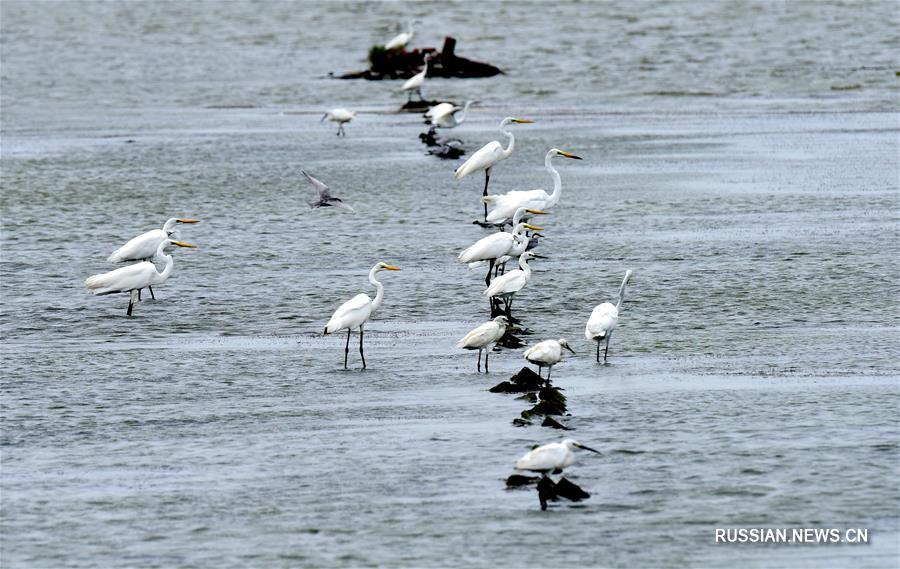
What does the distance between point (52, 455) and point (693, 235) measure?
398 inches

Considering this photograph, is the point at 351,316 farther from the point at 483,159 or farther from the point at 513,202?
the point at 483,159

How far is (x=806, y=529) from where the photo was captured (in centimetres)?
972

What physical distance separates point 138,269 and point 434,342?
11.9 feet

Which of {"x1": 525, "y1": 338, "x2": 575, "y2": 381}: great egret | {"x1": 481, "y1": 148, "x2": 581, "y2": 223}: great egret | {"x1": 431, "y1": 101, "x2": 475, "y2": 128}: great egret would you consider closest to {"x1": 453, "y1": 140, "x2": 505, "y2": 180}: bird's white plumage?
{"x1": 481, "y1": 148, "x2": 581, "y2": 223}: great egret

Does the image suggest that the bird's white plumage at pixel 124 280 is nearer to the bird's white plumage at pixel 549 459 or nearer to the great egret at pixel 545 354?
the great egret at pixel 545 354

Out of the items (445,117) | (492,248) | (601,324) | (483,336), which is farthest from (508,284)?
(445,117)

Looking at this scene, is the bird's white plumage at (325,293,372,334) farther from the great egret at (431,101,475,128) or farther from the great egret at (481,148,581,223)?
the great egret at (431,101,475,128)

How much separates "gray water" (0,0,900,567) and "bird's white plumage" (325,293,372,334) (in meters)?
0.35

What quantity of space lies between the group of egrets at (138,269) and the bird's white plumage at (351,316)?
122 inches

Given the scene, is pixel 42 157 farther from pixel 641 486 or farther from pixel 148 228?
pixel 641 486

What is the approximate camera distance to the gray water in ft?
32.9

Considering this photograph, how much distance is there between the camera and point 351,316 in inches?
559

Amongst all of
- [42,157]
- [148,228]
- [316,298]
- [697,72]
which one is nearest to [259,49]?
[697,72]

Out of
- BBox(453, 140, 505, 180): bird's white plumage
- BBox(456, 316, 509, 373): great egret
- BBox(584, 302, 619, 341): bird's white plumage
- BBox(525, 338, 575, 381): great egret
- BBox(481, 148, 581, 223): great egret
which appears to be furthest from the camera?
BBox(453, 140, 505, 180): bird's white plumage
